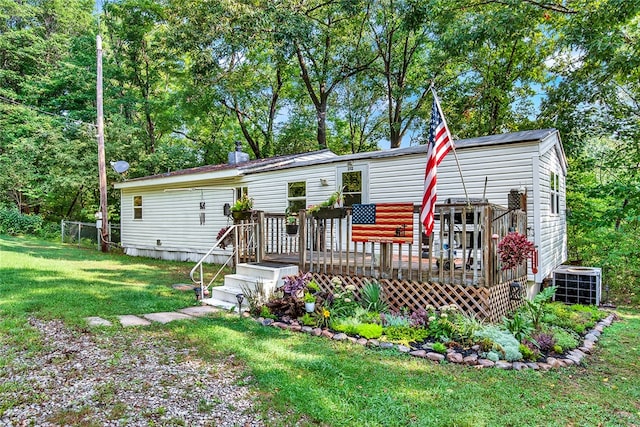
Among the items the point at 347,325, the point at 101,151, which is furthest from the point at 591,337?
the point at 101,151

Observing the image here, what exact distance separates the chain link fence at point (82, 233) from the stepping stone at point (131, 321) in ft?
44.4

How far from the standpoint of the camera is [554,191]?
845cm

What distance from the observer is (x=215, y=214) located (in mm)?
12344

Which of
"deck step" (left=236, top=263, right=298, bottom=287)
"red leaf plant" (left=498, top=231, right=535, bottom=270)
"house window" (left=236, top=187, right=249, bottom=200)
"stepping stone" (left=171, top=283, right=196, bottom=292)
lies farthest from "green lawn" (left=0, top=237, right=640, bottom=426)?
"house window" (left=236, top=187, right=249, bottom=200)

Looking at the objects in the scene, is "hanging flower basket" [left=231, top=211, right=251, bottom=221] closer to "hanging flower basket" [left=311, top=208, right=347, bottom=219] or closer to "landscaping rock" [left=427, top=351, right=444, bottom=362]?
"hanging flower basket" [left=311, top=208, right=347, bottom=219]

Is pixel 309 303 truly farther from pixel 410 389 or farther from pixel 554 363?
pixel 554 363

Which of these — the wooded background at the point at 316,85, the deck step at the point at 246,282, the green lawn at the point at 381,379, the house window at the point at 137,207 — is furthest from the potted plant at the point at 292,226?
the house window at the point at 137,207

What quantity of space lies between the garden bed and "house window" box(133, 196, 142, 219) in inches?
A: 445

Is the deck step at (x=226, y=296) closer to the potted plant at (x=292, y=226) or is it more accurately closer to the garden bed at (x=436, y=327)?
the garden bed at (x=436, y=327)

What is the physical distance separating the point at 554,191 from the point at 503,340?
5.52 m

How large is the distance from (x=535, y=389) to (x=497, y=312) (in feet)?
6.37

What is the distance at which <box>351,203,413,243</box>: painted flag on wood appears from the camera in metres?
5.37

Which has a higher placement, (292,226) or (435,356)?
(292,226)

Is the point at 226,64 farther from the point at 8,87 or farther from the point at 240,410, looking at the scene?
the point at 240,410
